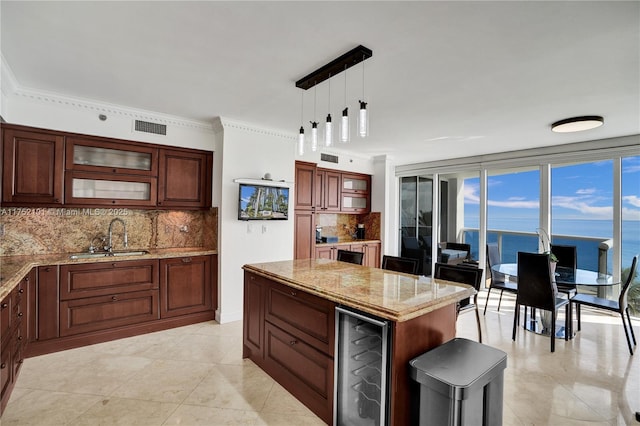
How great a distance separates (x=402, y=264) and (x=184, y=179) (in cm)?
290

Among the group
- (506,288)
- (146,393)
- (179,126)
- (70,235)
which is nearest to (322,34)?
(179,126)

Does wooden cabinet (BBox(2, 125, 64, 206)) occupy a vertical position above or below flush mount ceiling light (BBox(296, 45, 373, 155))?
below

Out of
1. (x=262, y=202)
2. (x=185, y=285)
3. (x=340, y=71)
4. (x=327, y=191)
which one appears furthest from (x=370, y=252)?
(x=340, y=71)

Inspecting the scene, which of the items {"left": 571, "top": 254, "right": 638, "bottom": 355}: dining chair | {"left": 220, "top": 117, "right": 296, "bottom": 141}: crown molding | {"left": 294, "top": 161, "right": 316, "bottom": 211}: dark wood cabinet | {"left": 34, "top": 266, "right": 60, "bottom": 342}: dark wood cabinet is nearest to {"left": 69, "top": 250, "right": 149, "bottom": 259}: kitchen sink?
{"left": 34, "top": 266, "right": 60, "bottom": 342}: dark wood cabinet

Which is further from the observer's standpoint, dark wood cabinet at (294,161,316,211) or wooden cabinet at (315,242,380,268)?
wooden cabinet at (315,242,380,268)

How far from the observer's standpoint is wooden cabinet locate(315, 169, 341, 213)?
18.4 feet

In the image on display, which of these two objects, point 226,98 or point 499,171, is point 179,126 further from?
point 499,171

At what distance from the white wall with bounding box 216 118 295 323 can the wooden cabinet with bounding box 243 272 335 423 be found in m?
1.19

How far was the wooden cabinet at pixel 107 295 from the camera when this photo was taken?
3186 millimetres

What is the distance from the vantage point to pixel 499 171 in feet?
19.0

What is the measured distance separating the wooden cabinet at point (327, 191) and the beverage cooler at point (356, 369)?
12.1ft

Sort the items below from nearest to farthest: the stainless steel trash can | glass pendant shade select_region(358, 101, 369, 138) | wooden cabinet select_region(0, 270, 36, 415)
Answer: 1. the stainless steel trash can
2. wooden cabinet select_region(0, 270, 36, 415)
3. glass pendant shade select_region(358, 101, 369, 138)

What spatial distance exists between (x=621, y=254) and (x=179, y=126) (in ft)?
20.9

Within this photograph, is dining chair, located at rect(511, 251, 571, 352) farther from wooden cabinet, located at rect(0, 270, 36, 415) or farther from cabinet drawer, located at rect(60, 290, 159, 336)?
wooden cabinet, located at rect(0, 270, 36, 415)
